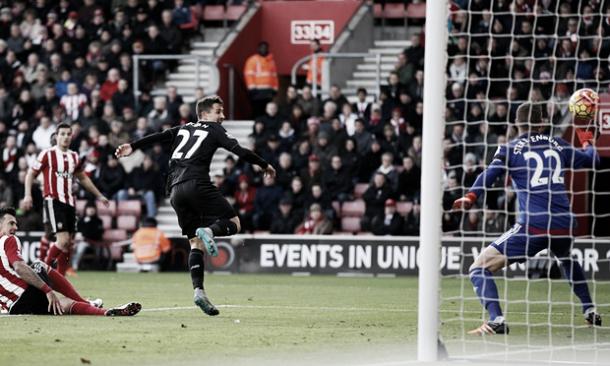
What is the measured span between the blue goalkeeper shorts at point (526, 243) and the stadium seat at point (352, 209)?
11.7m

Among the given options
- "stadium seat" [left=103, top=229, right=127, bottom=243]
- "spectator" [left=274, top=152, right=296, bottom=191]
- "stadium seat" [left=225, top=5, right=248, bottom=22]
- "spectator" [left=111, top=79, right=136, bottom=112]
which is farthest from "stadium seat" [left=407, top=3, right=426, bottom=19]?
"stadium seat" [left=103, top=229, right=127, bottom=243]

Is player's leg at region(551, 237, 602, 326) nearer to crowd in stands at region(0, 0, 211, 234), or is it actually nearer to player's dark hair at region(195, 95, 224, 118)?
player's dark hair at region(195, 95, 224, 118)

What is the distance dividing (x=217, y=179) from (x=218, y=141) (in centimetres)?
1151

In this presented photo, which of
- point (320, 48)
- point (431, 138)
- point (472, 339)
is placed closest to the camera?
point (431, 138)

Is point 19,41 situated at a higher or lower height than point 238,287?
higher

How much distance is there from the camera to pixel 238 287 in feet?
57.8

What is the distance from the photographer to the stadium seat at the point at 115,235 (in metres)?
23.9

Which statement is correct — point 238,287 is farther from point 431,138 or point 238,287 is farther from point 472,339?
point 431,138

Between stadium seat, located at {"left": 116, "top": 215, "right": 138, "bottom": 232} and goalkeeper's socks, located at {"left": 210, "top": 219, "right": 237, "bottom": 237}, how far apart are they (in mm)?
11936

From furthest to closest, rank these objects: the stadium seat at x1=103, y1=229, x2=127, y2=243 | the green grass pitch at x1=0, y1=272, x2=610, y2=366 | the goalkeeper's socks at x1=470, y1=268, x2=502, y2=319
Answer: the stadium seat at x1=103, y1=229, x2=127, y2=243 < the goalkeeper's socks at x1=470, y1=268, x2=502, y2=319 < the green grass pitch at x1=0, y1=272, x2=610, y2=366

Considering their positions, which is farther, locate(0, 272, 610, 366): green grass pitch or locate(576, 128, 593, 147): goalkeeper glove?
locate(576, 128, 593, 147): goalkeeper glove

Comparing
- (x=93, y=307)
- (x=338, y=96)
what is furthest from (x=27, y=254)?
(x=93, y=307)

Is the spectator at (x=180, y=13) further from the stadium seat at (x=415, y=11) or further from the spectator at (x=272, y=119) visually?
Result: the stadium seat at (x=415, y=11)

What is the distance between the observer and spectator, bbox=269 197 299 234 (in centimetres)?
2248
